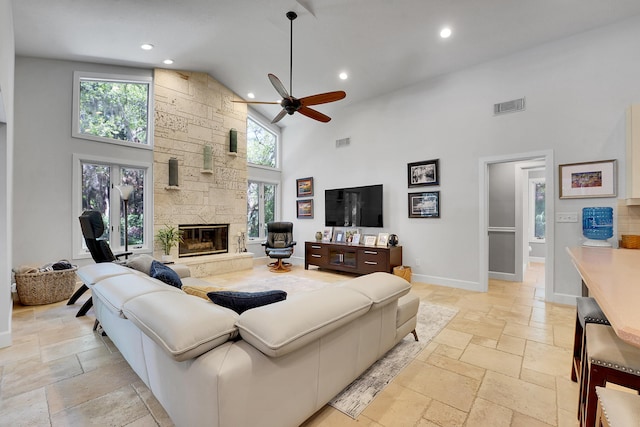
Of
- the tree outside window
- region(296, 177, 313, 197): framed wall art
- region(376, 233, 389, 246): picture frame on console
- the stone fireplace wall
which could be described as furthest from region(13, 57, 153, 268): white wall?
region(376, 233, 389, 246): picture frame on console

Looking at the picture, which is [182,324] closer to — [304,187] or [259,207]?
[304,187]

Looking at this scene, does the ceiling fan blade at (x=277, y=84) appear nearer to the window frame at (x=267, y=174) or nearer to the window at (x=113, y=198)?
the window at (x=113, y=198)

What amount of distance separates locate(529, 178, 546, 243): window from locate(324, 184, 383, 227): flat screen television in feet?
14.7

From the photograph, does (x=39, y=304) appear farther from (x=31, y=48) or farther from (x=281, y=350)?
(x=281, y=350)

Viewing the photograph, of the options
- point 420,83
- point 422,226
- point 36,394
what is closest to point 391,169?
point 422,226

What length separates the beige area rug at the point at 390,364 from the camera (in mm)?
1708

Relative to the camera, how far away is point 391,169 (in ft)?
16.9

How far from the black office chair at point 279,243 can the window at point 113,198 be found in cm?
222

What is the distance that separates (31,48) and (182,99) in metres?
1.99

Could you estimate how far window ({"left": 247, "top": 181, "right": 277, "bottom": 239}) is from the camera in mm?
6852

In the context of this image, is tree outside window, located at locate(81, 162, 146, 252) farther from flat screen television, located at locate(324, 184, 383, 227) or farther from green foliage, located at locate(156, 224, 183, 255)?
flat screen television, located at locate(324, 184, 383, 227)

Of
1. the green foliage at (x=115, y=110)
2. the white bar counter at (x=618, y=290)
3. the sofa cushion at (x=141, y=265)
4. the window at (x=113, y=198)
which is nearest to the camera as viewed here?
the white bar counter at (x=618, y=290)

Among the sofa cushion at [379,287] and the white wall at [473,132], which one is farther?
the white wall at [473,132]

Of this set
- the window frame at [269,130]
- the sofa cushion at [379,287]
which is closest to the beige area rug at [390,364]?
the sofa cushion at [379,287]
